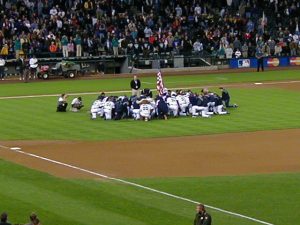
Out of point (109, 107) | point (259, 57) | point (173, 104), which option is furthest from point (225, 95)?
point (259, 57)

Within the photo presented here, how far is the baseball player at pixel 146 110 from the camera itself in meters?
44.7

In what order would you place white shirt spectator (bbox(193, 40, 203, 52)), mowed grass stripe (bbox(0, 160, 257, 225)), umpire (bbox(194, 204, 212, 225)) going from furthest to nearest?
1. white shirt spectator (bbox(193, 40, 203, 52))
2. mowed grass stripe (bbox(0, 160, 257, 225))
3. umpire (bbox(194, 204, 212, 225))

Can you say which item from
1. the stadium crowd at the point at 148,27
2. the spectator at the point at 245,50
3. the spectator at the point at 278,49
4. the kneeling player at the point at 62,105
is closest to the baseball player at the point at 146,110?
the kneeling player at the point at 62,105

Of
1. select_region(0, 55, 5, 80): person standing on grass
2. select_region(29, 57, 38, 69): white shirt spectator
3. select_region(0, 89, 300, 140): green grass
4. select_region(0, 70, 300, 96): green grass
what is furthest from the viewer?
select_region(0, 55, 5, 80): person standing on grass

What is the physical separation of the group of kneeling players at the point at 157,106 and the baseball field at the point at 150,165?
65cm

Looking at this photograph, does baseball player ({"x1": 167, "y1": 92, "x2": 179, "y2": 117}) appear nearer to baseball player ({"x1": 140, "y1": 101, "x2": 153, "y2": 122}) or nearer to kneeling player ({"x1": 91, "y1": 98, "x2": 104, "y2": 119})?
baseball player ({"x1": 140, "y1": 101, "x2": 153, "y2": 122})

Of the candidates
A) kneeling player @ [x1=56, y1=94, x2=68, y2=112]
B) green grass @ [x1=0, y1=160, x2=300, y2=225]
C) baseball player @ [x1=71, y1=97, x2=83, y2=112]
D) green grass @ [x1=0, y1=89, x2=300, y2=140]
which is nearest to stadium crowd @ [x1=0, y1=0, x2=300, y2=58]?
green grass @ [x1=0, y1=89, x2=300, y2=140]

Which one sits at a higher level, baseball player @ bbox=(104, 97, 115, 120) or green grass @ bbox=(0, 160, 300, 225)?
baseball player @ bbox=(104, 97, 115, 120)

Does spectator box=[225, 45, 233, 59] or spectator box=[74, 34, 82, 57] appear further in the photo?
spectator box=[225, 45, 233, 59]

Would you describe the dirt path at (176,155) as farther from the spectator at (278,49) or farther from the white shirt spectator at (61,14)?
the spectator at (278,49)

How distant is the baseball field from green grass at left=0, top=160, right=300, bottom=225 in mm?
28

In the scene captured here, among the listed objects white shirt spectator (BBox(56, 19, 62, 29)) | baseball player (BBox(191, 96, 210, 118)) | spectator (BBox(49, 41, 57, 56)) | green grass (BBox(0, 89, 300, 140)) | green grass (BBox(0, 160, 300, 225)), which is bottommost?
green grass (BBox(0, 160, 300, 225))

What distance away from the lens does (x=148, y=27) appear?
233 ft

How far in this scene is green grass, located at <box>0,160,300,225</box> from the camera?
25219 millimetres
